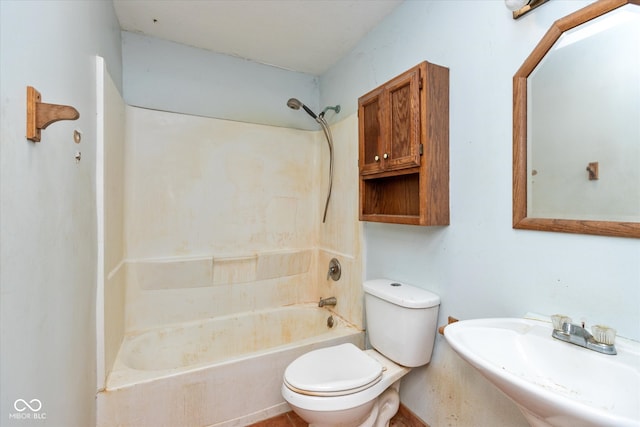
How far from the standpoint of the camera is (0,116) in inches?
23.0

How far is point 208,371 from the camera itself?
1.48 m

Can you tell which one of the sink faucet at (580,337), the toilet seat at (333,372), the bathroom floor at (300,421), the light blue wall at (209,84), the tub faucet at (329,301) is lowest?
the bathroom floor at (300,421)

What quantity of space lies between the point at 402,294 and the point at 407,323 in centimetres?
13

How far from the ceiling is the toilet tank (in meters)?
1.60

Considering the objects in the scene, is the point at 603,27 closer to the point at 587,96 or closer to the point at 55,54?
the point at 587,96

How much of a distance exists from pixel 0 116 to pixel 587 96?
1542 millimetres

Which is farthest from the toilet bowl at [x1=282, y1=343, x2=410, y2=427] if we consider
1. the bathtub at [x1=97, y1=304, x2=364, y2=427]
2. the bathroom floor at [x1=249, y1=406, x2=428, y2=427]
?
the bathtub at [x1=97, y1=304, x2=364, y2=427]

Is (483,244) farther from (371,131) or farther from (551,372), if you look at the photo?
(371,131)

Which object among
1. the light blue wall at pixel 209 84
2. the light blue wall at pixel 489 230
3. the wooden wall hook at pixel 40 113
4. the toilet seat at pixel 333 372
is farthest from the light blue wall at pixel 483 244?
the wooden wall hook at pixel 40 113

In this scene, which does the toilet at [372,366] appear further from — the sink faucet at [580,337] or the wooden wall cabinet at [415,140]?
the sink faucet at [580,337]

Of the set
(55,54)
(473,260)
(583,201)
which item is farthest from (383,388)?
(55,54)

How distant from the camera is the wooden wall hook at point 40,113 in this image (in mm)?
678

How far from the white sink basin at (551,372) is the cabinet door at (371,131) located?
2.95 ft

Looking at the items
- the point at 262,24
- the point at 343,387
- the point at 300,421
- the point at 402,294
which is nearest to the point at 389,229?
the point at 402,294
